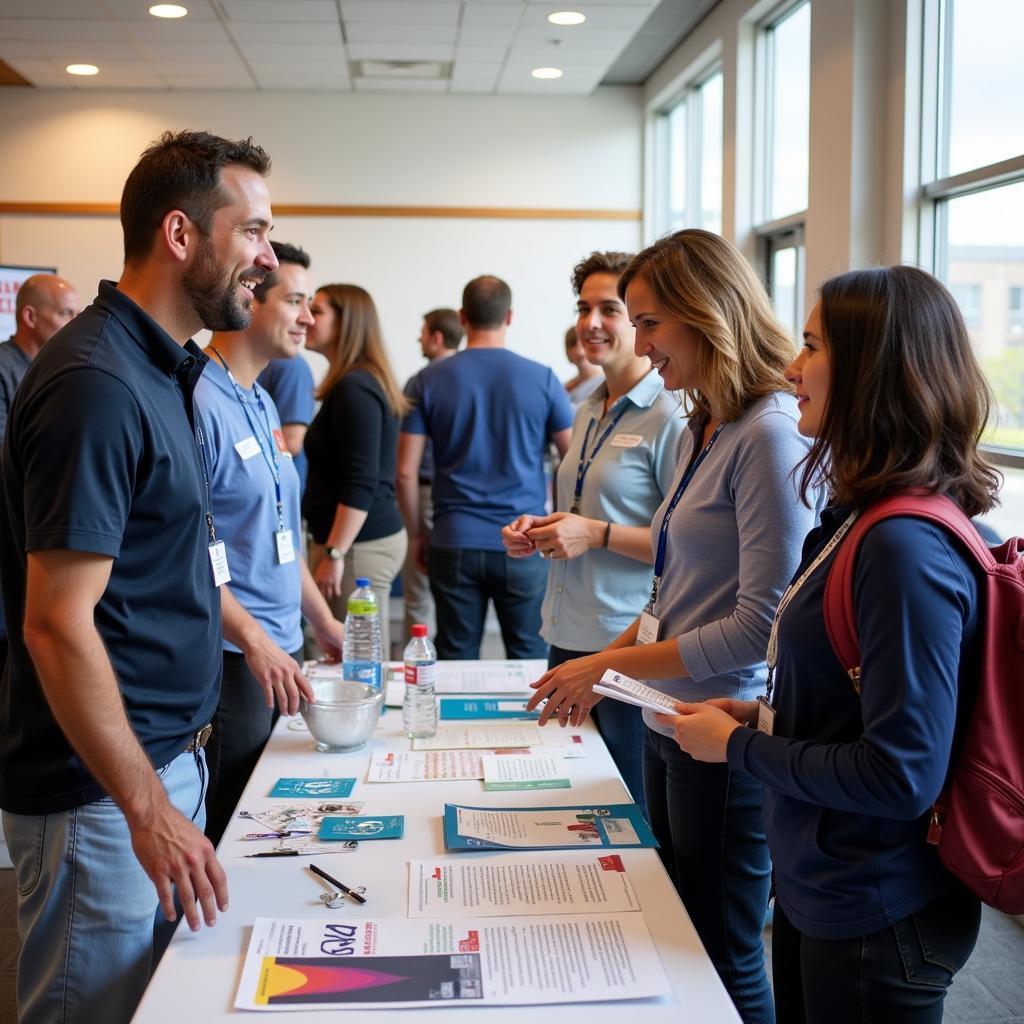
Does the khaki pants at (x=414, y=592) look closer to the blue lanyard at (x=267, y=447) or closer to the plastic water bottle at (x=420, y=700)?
the blue lanyard at (x=267, y=447)

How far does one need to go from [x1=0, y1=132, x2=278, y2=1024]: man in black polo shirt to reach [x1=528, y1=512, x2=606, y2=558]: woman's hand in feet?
2.71

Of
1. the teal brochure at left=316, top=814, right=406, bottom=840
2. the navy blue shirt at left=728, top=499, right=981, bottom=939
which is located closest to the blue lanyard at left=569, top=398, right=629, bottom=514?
the teal brochure at left=316, top=814, right=406, bottom=840

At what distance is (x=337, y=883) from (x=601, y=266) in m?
1.75

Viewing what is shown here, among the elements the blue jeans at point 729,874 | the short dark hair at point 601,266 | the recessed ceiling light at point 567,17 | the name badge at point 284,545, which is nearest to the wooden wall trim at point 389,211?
the recessed ceiling light at point 567,17

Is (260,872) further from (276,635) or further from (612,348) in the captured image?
(612,348)

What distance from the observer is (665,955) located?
49.4 inches

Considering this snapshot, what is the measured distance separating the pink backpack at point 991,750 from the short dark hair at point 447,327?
443cm

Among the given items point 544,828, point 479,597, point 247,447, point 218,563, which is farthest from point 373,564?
point 544,828

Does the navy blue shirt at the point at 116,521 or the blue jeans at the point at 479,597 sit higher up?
the navy blue shirt at the point at 116,521

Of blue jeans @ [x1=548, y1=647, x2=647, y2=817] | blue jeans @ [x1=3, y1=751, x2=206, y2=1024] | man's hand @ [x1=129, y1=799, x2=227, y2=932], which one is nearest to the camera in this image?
man's hand @ [x1=129, y1=799, x2=227, y2=932]

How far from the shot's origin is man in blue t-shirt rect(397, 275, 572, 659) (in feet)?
12.1

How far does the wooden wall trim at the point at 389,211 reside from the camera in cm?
700

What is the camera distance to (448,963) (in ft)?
4.01

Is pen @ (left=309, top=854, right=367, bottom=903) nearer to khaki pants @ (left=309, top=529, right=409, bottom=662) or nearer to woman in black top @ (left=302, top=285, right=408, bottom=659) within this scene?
woman in black top @ (left=302, top=285, right=408, bottom=659)
